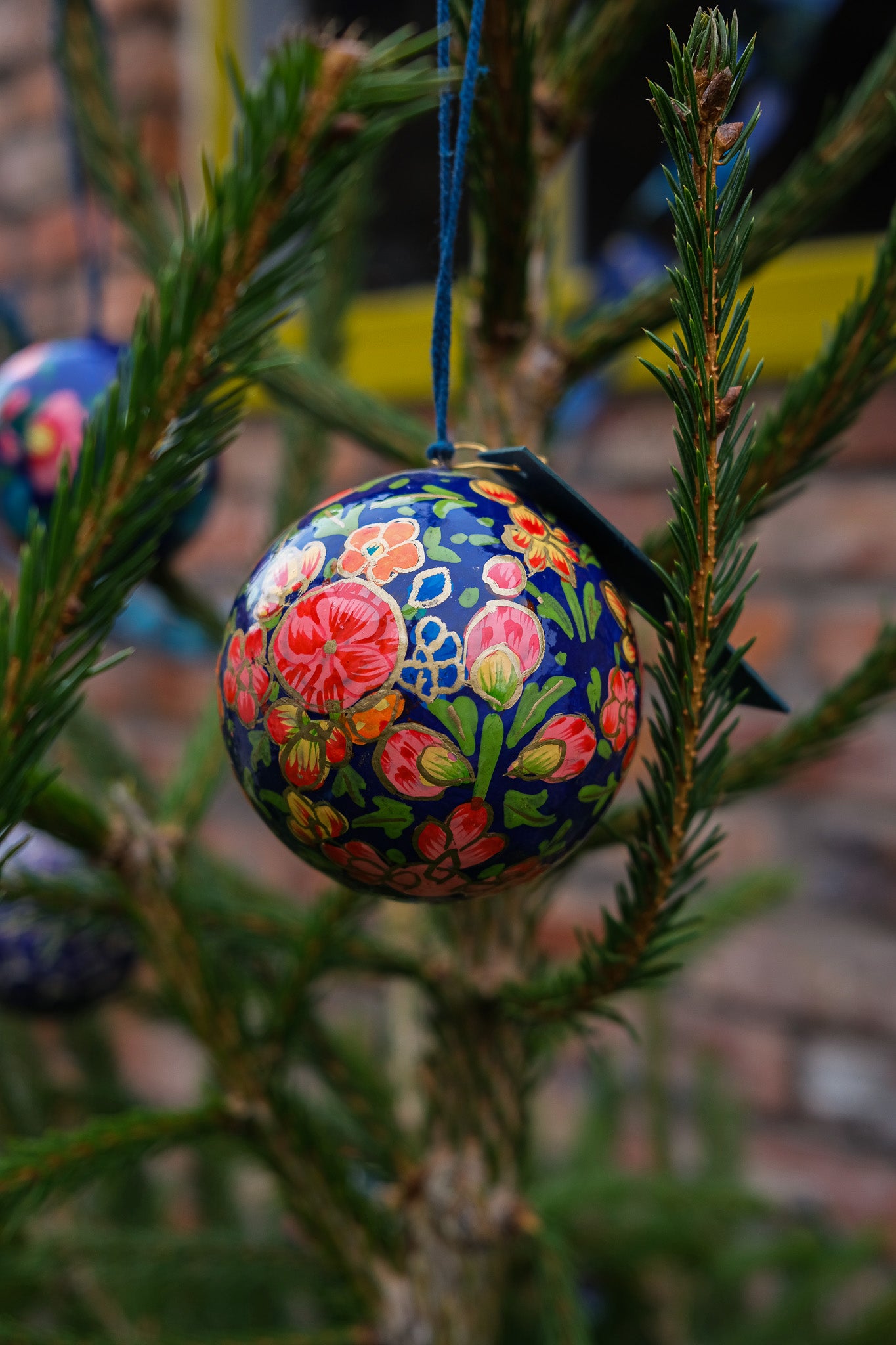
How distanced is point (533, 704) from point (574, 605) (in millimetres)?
40

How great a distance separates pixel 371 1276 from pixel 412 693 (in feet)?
1.27

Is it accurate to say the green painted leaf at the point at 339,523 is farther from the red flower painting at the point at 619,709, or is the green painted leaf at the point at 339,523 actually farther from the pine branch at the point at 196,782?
the pine branch at the point at 196,782

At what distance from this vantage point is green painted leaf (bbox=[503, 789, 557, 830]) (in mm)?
365

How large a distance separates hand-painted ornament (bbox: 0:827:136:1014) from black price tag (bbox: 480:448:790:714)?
0.43 m

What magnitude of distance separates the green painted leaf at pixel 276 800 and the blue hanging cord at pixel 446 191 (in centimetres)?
16

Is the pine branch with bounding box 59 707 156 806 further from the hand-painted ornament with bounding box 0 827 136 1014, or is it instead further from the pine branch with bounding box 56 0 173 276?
the pine branch with bounding box 56 0 173 276

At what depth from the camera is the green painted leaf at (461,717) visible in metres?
0.35

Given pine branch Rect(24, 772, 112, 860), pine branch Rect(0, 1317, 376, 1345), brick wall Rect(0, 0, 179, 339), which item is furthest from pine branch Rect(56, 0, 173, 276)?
brick wall Rect(0, 0, 179, 339)

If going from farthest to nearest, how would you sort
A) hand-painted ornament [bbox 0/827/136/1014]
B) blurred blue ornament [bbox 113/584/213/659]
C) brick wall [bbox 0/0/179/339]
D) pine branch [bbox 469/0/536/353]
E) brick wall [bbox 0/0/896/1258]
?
brick wall [bbox 0/0/179/339], brick wall [bbox 0/0/896/1258], blurred blue ornament [bbox 113/584/213/659], hand-painted ornament [bbox 0/827/136/1014], pine branch [bbox 469/0/536/353]

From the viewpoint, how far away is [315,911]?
560 millimetres

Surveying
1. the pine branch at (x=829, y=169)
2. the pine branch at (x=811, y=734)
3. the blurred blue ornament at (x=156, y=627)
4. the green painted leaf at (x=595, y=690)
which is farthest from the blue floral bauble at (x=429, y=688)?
the blurred blue ornament at (x=156, y=627)

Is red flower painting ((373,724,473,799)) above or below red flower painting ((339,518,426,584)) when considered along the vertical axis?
below

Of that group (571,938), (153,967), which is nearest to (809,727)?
(153,967)

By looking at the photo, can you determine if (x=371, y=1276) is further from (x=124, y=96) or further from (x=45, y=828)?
(x=124, y=96)
